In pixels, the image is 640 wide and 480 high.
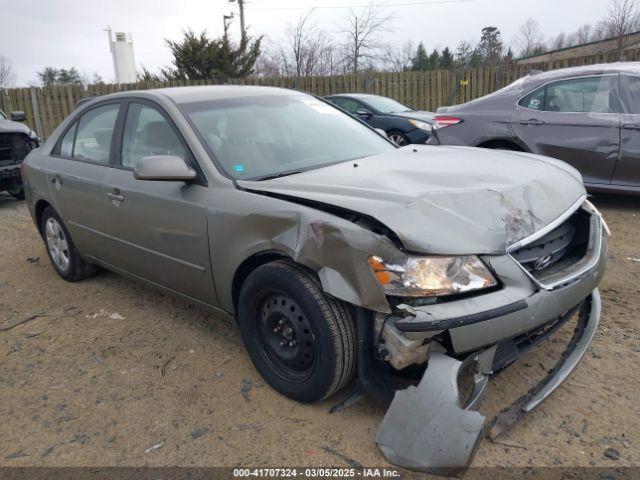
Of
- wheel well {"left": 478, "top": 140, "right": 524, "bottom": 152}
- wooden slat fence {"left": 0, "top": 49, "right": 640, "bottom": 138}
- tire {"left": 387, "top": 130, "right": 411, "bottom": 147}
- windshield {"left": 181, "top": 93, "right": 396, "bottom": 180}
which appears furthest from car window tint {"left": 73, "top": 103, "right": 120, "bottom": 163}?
wooden slat fence {"left": 0, "top": 49, "right": 640, "bottom": 138}

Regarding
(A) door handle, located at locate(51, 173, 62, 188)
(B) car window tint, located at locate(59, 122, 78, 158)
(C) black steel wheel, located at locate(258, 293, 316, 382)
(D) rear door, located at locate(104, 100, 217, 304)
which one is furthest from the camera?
(B) car window tint, located at locate(59, 122, 78, 158)

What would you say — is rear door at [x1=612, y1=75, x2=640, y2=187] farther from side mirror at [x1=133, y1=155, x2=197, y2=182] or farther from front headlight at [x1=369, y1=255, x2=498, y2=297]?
side mirror at [x1=133, y1=155, x2=197, y2=182]

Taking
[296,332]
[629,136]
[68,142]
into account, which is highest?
[68,142]

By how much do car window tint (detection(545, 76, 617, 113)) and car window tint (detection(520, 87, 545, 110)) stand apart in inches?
2.5

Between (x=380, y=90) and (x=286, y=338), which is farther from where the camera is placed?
(x=380, y=90)

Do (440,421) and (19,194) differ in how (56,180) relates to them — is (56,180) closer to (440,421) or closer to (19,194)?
(440,421)

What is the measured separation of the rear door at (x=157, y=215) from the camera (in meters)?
3.00

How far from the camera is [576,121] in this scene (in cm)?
559

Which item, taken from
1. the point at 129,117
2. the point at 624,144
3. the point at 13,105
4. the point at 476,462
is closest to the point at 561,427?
the point at 476,462

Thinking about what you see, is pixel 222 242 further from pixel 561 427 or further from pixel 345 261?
pixel 561 427

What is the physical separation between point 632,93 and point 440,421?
4.93 metres

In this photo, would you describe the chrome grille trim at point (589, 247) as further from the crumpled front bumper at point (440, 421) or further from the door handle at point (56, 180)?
the door handle at point (56, 180)

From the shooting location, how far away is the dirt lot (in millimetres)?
2314

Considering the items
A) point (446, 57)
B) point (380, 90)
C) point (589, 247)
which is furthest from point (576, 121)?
point (446, 57)
